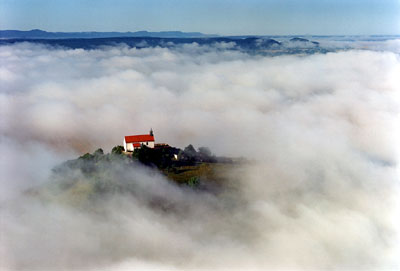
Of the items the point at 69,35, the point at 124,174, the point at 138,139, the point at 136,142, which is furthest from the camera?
the point at 69,35

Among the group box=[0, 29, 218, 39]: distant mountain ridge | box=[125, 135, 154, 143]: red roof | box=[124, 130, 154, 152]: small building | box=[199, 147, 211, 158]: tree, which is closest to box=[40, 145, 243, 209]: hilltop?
box=[124, 130, 154, 152]: small building

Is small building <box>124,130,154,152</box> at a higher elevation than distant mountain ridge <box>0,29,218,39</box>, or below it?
below

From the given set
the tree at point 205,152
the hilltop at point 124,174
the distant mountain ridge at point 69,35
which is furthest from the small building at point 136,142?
the distant mountain ridge at point 69,35

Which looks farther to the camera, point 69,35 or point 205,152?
point 69,35

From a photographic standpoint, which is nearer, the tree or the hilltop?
the hilltop

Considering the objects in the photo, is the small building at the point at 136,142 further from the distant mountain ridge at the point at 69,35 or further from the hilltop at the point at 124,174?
the distant mountain ridge at the point at 69,35

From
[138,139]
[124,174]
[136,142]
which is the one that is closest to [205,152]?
[138,139]

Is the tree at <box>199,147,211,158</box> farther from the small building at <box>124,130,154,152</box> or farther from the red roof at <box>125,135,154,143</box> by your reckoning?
the red roof at <box>125,135,154,143</box>

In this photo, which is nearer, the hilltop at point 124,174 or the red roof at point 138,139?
the hilltop at point 124,174

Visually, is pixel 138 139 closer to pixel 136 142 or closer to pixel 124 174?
Answer: pixel 136 142

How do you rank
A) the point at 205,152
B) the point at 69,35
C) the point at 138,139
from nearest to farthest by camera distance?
1. the point at 138,139
2. the point at 205,152
3. the point at 69,35

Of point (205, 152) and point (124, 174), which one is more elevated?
point (124, 174)

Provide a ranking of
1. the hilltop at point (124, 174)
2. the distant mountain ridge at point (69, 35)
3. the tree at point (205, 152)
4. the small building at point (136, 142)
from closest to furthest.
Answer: the hilltop at point (124, 174) → the small building at point (136, 142) → the tree at point (205, 152) → the distant mountain ridge at point (69, 35)
